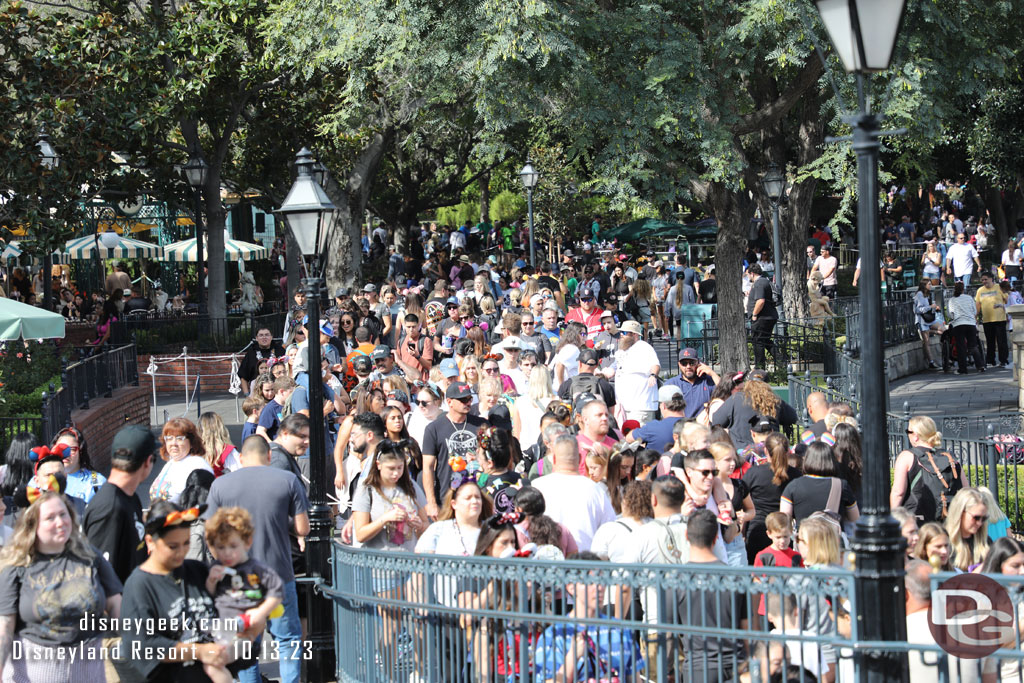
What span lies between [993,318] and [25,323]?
16559mm

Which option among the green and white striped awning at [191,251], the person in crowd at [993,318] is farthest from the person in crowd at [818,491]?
the green and white striped awning at [191,251]

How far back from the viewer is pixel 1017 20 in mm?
17188

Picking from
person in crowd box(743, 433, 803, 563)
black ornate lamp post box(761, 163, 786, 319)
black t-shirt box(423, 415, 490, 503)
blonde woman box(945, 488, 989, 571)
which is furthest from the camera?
black ornate lamp post box(761, 163, 786, 319)

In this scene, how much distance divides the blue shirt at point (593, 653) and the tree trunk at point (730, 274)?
1267 cm

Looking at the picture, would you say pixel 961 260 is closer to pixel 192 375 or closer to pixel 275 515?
pixel 192 375

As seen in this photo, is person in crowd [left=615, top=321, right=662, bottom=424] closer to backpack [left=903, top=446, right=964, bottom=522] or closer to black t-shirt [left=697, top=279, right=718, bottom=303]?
backpack [left=903, top=446, right=964, bottom=522]

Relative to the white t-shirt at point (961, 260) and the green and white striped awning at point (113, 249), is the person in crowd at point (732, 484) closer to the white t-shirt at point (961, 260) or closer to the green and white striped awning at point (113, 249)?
the white t-shirt at point (961, 260)

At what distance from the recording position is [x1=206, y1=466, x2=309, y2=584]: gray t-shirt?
7.47m

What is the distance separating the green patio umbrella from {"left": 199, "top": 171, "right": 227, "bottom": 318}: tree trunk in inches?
472

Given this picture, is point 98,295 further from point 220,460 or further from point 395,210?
point 220,460

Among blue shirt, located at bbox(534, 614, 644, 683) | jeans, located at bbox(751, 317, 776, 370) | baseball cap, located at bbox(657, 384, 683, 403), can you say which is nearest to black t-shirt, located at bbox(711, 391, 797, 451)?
baseball cap, located at bbox(657, 384, 683, 403)

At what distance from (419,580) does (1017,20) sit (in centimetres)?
1407

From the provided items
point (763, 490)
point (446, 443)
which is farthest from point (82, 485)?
point (763, 490)

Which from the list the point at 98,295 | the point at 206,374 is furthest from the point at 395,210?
the point at 206,374
